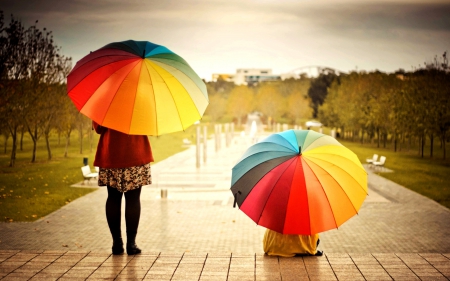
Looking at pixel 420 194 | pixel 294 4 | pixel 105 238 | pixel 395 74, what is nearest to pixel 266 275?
pixel 105 238

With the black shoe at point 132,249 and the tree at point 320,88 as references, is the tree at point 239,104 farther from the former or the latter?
the black shoe at point 132,249

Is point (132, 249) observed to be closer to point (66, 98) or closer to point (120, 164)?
point (120, 164)

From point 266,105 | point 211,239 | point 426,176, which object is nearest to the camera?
point 211,239

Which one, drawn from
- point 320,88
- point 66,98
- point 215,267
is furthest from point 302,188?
point 320,88

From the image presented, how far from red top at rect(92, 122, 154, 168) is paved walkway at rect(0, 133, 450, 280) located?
112 centimetres

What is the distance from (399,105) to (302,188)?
1167 inches

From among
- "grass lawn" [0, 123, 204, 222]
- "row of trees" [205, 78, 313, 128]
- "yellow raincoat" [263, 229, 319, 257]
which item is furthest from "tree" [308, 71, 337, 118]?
"yellow raincoat" [263, 229, 319, 257]

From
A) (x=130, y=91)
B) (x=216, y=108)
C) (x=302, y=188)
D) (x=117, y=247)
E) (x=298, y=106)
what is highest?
(x=298, y=106)

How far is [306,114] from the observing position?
69.3 meters

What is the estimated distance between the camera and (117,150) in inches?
233

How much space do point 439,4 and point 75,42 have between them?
1919 centimetres

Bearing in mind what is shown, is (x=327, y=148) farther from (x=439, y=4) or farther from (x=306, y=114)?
(x=306, y=114)

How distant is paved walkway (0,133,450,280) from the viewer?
582 cm

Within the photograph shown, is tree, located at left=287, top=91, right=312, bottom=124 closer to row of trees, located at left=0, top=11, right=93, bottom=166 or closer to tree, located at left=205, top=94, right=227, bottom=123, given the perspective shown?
tree, located at left=205, top=94, right=227, bottom=123
